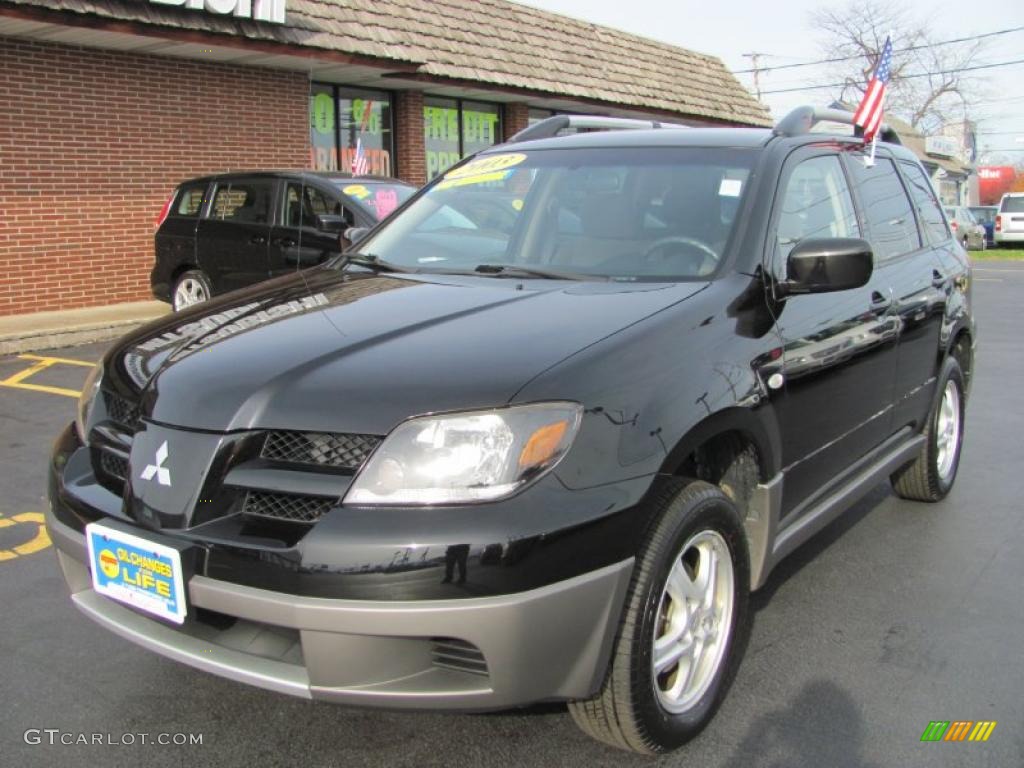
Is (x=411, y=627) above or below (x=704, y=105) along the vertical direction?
below

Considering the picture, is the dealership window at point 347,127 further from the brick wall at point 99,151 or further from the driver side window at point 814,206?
the driver side window at point 814,206

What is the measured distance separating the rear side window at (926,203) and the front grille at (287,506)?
3.55m

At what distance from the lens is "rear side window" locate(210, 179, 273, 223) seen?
370 inches

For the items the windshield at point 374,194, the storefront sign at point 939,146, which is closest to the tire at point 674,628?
the windshield at point 374,194

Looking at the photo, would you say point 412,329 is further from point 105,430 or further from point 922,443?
point 922,443

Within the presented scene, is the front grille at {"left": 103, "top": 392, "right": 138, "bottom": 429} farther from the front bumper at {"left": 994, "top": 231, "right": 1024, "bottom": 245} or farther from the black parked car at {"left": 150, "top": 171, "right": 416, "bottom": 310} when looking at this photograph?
the front bumper at {"left": 994, "top": 231, "right": 1024, "bottom": 245}

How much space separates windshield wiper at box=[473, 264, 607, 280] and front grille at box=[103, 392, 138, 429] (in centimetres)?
128

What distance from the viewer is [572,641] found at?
7.47ft

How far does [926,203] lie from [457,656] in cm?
375

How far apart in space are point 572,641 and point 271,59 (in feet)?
39.1

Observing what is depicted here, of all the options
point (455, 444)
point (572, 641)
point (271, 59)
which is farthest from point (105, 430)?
point (271, 59)

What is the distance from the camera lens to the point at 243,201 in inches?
379

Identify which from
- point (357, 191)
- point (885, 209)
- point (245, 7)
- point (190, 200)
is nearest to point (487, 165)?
point (885, 209)

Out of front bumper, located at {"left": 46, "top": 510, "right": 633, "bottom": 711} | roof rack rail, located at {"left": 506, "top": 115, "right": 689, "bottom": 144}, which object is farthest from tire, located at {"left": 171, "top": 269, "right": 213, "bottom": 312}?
front bumper, located at {"left": 46, "top": 510, "right": 633, "bottom": 711}
